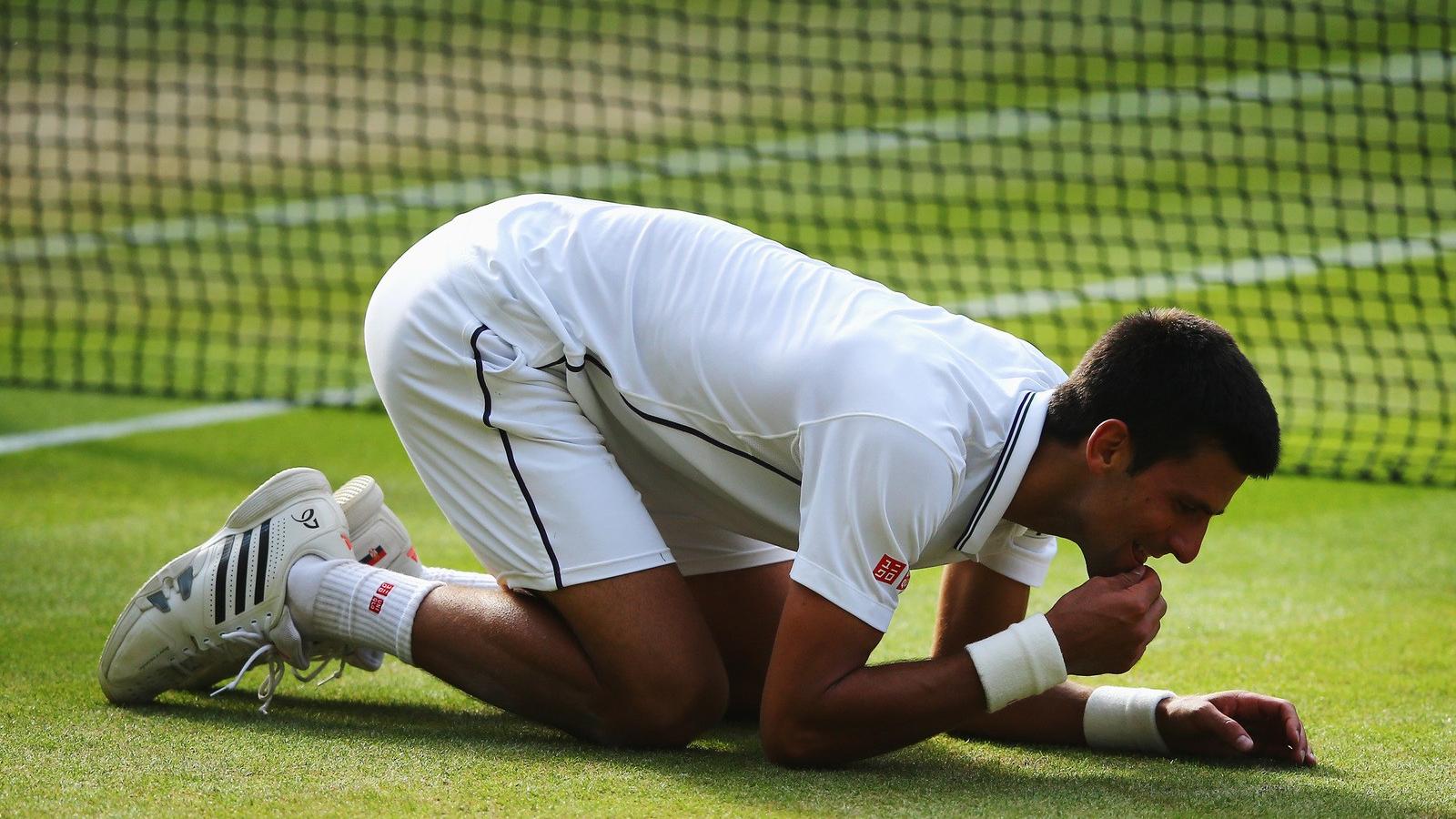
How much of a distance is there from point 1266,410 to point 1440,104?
10.7 m

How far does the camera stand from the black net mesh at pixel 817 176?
6.84 meters

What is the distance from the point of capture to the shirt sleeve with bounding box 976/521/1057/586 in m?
2.95

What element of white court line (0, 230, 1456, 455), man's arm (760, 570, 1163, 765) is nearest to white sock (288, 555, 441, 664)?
man's arm (760, 570, 1163, 765)

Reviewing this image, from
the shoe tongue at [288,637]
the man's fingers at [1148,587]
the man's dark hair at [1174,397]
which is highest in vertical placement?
the man's dark hair at [1174,397]

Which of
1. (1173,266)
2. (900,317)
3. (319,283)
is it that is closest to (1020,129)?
(1173,266)

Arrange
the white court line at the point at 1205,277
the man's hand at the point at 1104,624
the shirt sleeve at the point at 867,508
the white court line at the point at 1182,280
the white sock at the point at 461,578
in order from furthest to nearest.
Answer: the white court line at the point at 1205,277 < the white court line at the point at 1182,280 < the white sock at the point at 461,578 < the man's hand at the point at 1104,624 < the shirt sleeve at the point at 867,508

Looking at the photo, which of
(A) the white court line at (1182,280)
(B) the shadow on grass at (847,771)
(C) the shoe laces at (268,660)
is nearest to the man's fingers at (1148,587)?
(B) the shadow on grass at (847,771)

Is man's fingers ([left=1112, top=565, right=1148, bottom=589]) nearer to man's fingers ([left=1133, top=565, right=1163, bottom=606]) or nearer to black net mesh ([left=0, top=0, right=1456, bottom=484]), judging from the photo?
man's fingers ([left=1133, top=565, right=1163, bottom=606])

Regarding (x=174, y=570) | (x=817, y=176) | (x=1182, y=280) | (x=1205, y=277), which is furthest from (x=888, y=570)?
(x=817, y=176)

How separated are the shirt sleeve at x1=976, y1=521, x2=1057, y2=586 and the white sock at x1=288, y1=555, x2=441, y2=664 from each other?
3.20 ft

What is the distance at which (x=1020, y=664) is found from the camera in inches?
102

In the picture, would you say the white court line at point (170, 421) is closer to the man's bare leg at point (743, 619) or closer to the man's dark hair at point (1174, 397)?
the man's bare leg at point (743, 619)

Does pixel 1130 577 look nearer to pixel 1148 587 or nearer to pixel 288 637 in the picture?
pixel 1148 587

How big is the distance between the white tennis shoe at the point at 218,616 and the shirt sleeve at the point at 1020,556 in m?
1.16
